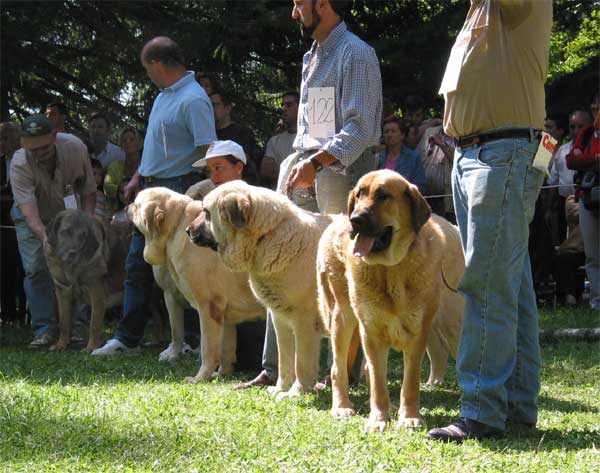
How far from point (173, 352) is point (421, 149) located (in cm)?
362

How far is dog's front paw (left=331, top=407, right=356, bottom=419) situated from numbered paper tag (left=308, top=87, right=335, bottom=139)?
166 centimetres

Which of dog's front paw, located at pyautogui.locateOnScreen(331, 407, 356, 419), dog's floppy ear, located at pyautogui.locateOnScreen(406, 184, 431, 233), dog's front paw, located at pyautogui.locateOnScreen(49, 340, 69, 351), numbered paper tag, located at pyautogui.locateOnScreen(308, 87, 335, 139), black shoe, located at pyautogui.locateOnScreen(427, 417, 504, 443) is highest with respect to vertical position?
numbered paper tag, located at pyautogui.locateOnScreen(308, 87, 335, 139)

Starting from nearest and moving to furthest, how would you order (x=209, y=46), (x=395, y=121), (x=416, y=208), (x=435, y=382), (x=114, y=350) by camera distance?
(x=416, y=208) → (x=435, y=382) → (x=114, y=350) → (x=395, y=121) → (x=209, y=46)

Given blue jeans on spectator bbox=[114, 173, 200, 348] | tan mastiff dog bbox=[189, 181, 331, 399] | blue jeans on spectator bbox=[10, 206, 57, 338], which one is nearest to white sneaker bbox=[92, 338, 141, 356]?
blue jeans on spectator bbox=[114, 173, 200, 348]

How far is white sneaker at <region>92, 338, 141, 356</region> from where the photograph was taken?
346 inches

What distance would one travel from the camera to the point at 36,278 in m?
10.0

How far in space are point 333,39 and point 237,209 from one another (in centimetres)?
121

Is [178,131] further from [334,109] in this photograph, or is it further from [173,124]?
[334,109]

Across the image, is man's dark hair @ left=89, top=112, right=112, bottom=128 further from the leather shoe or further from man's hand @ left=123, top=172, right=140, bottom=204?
the leather shoe

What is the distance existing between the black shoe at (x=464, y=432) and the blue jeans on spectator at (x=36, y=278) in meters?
6.31

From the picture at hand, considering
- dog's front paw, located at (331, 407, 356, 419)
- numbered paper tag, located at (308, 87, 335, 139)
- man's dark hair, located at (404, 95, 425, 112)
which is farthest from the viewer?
man's dark hair, located at (404, 95, 425, 112)

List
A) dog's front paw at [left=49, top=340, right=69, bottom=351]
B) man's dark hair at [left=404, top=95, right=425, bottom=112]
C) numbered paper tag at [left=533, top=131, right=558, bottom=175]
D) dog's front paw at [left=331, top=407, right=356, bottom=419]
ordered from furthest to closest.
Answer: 1. man's dark hair at [left=404, top=95, right=425, bottom=112]
2. dog's front paw at [left=49, top=340, right=69, bottom=351]
3. dog's front paw at [left=331, top=407, right=356, bottom=419]
4. numbered paper tag at [left=533, top=131, right=558, bottom=175]

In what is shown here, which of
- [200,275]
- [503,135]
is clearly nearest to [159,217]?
[200,275]

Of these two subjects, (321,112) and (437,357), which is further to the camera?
(437,357)
